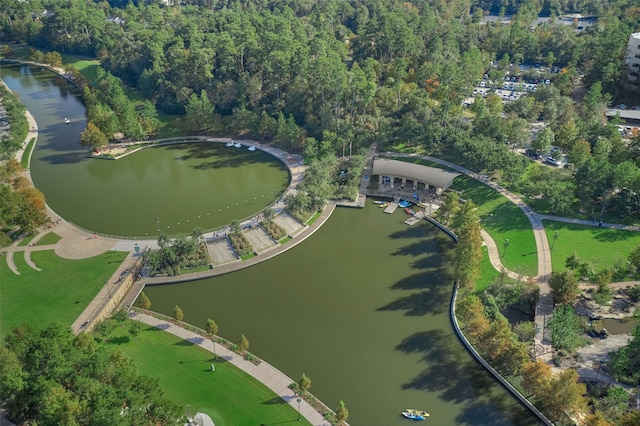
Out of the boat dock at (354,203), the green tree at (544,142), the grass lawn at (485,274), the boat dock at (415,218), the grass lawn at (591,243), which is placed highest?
the green tree at (544,142)

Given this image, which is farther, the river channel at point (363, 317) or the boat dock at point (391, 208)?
the boat dock at point (391, 208)

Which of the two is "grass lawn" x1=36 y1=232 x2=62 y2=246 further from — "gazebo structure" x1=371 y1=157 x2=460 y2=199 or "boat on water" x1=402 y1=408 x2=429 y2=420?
"boat on water" x1=402 y1=408 x2=429 y2=420

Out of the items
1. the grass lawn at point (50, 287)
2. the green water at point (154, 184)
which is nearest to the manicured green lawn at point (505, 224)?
the green water at point (154, 184)

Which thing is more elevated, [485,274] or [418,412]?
[485,274]

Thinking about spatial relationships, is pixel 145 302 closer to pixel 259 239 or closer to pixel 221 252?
pixel 221 252

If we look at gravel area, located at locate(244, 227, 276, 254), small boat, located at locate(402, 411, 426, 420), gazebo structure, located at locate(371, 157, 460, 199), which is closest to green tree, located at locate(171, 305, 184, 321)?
gravel area, located at locate(244, 227, 276, 254)

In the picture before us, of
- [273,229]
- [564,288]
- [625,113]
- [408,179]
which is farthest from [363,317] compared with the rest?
[625,113]

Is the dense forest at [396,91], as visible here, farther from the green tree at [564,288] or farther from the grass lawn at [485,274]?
the green tree at [564,288]
